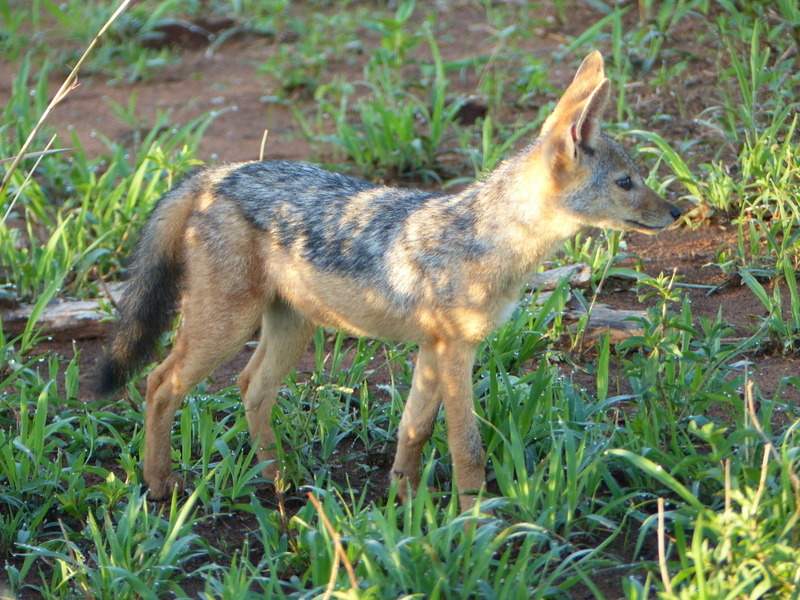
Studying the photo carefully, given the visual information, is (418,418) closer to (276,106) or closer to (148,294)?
(148,294)

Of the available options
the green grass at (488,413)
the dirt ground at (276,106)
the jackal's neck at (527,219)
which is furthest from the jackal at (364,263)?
the dirt ground at (276,106)

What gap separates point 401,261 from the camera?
4.32 metres

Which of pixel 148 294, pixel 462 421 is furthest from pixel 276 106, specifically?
pixel 462 421

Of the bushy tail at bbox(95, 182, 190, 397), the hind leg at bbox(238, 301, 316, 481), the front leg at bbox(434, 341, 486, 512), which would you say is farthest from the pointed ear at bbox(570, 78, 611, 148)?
the bushy tail at bbox(95, 182, 190, 397)

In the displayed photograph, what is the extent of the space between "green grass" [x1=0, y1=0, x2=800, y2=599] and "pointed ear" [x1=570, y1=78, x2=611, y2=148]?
2.56 feet

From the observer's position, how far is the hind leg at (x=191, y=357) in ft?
14.6

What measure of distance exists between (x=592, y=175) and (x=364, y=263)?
3.39 ft

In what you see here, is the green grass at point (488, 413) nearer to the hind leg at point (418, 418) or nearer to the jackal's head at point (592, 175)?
the hind leg at point (418, 418)

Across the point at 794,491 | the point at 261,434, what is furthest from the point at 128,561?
the point at 794,491

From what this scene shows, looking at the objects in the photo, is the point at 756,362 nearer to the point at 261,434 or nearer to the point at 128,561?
the point at 261,434

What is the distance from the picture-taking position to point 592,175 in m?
4.09

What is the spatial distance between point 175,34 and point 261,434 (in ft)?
21.0

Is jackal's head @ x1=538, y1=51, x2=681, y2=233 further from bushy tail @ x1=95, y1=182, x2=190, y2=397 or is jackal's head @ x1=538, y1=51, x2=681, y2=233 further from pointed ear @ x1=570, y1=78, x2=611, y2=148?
bushy tail @ x1=95, y1=182, x2=190, y2=397

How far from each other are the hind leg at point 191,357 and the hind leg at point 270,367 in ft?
0.83
